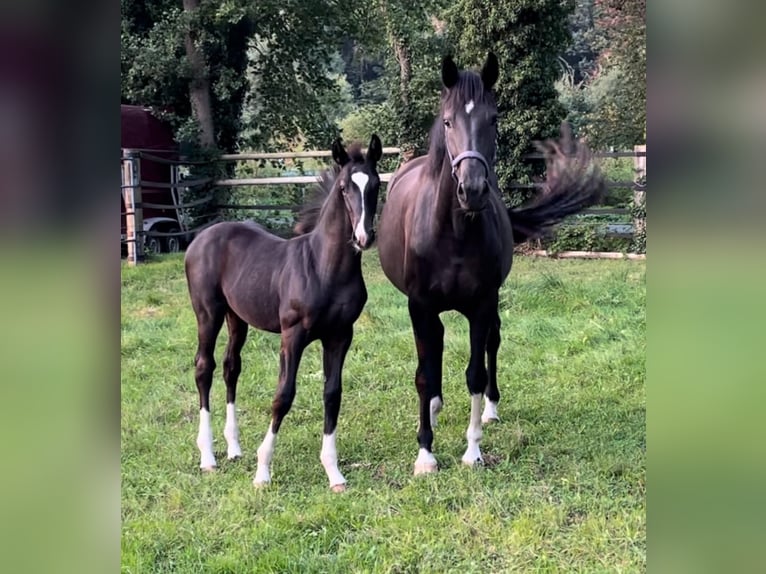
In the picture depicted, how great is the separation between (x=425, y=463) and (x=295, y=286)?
1.11 meters

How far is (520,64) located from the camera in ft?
31.2

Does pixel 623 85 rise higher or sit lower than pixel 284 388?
higher

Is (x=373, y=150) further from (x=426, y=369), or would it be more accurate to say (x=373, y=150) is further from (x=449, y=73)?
(x=426, y=369)

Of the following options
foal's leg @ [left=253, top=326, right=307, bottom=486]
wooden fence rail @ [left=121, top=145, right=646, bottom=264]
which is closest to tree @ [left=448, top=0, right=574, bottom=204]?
wooden fence rail @ [left=121, top=145, right=646, bottom=264]

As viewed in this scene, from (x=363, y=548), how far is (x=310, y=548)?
0.20m

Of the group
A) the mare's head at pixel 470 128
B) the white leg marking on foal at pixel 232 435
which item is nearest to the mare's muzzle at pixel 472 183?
the mare's head at pixel 470 128

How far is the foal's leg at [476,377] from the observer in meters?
3.48

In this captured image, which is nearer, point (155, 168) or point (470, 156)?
point (470, 156)

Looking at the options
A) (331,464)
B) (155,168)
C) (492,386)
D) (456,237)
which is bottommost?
(331,464)

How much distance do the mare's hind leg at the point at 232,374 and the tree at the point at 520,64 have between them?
6.88 m

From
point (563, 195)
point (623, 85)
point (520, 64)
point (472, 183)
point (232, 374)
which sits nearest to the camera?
point (472, 183)

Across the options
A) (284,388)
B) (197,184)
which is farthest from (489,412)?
(197,184)
